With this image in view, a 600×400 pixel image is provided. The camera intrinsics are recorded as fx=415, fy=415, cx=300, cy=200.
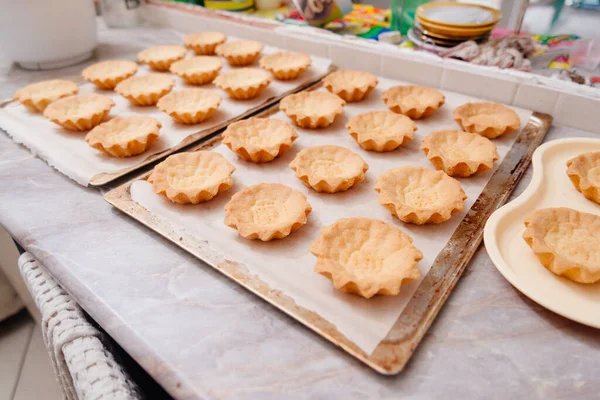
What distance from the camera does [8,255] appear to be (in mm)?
1681

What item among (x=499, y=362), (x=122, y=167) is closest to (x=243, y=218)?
(x=122, y=167)

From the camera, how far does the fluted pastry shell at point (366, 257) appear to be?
0.85 metres

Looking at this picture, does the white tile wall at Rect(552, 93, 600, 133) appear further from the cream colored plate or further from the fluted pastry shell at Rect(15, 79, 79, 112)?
the fluted pastry shell at Rect(15, 79, 79, 112)

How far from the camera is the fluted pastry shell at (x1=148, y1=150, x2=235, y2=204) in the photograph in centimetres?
114

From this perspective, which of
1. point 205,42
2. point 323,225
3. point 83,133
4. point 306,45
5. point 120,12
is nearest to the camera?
point 323,225

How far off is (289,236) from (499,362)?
1.74ft

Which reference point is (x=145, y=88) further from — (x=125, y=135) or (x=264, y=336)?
(x=264, y=336)

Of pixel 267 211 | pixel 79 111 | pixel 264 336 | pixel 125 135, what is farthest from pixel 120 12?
pixel 264 336

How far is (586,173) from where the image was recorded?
1157mm

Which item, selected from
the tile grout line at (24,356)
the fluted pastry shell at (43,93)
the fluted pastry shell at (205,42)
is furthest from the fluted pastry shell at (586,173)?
the tile grout line at (24,356)

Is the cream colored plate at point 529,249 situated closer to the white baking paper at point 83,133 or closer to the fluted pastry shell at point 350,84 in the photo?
the fluted pastry shell at point 350,84

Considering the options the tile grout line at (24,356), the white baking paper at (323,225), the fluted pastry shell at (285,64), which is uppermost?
the fluted pastry shell at (285,64)

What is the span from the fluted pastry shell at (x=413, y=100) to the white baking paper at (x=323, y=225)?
49 millimetres

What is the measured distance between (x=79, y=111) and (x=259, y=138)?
740 millimetres
